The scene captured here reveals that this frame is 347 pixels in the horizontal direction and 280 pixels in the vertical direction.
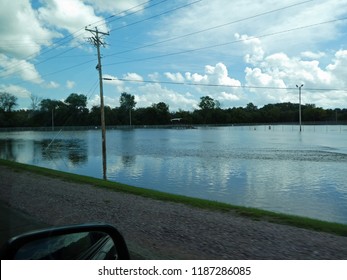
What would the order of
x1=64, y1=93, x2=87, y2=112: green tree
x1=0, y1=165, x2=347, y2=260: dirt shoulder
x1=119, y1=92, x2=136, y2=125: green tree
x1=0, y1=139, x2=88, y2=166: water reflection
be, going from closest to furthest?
x1=0, y1=165, x2=347, y2=260: dirt shoulder
x1=0, y1=139, x2=88, y2=166: water reflection
x1=64, y1=93, x2=87, y2=112: green tree
x1=119, y1=92, x2=136, y2=125: green tree

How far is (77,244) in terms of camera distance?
3365 mm

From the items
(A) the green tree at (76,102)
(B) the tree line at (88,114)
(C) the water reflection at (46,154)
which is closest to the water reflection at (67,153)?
(C) the water reflection at (46,154)

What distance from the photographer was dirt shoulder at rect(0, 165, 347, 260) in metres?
6.79

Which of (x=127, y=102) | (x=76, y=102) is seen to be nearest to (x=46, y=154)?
(x=76, y=102)

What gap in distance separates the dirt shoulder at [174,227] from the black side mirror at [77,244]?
10.7 ft

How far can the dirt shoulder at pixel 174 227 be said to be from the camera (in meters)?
6.79

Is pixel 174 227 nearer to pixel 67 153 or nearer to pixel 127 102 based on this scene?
pixel 67 153

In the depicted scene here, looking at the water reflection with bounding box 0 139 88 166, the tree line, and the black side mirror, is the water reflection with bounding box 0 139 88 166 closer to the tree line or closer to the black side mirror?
the black side mirror

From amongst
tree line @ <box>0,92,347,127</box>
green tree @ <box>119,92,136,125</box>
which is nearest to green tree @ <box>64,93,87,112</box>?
tree line @ <box>0,92,347,127</box>

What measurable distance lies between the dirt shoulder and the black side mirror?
3260 millimetres

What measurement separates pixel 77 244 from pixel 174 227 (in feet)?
18.5

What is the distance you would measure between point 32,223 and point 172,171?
18.1 metres

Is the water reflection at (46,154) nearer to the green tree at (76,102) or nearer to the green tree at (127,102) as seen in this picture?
the green tree at (76,102)
